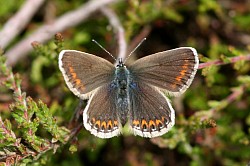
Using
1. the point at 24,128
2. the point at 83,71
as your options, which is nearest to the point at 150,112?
the point at 83,71

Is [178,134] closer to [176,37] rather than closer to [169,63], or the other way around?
[169,63]

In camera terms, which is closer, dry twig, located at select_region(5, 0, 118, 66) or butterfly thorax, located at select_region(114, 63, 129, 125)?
butterfly thorax, located at select_region(114, 63, 129, 125)

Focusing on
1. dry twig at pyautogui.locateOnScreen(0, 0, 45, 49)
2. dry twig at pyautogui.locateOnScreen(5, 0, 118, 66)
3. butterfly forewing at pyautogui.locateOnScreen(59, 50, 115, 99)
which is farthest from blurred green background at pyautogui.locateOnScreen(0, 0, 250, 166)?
butterfly forewing at pyautogui.locateOnScreen(59, 50, 115, 99)

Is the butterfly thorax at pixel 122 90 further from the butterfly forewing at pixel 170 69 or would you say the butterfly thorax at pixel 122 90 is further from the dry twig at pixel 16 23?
the dry twig at pixel 16 23

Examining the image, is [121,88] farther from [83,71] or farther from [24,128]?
[24,128]

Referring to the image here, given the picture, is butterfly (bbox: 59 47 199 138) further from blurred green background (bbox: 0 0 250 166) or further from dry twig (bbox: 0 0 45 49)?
dry twig (bbox: 0 0 45 49)

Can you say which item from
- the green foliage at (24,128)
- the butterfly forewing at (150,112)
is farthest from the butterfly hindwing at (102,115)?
the green foliage at (24,128)
